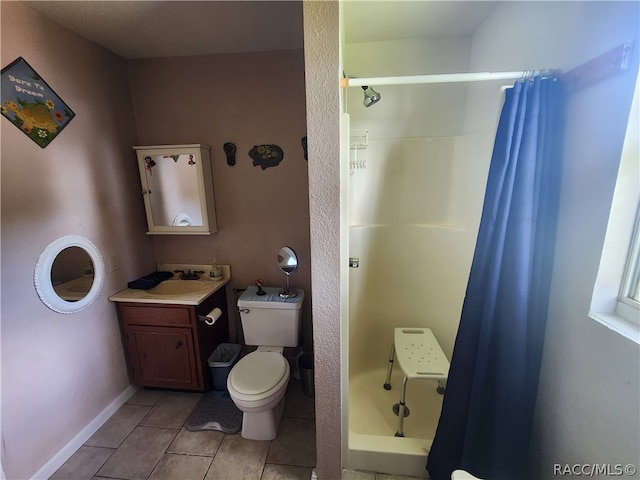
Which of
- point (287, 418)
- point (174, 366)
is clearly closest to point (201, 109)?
point (174, 366)

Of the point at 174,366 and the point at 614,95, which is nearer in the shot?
the point at 614,95

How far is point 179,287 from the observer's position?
1.98 metres

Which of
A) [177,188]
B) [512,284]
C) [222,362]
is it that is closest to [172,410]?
[222,362]

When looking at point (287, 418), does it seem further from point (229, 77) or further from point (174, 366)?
point (229, 77)

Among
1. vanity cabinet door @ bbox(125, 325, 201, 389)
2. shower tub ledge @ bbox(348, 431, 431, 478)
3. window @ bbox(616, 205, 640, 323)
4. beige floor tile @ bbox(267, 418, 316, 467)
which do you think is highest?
window @ bbox(616, 205, 640, 323)

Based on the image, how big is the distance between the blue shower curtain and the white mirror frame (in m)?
2.08

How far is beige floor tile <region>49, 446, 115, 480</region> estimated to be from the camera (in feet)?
4.47

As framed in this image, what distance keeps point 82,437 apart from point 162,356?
1.79ft

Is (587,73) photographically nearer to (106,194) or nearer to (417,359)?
(417,359)

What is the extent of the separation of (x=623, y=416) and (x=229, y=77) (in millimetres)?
2483

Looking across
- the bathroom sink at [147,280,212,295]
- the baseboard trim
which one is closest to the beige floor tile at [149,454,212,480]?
the baseboard trim

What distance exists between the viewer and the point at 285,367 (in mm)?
1612

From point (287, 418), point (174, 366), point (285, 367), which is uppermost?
point (285, 367)

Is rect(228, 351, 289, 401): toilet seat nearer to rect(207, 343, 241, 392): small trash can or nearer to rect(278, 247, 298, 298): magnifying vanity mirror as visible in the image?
rect(207, 343, 241, 392): small trash can
